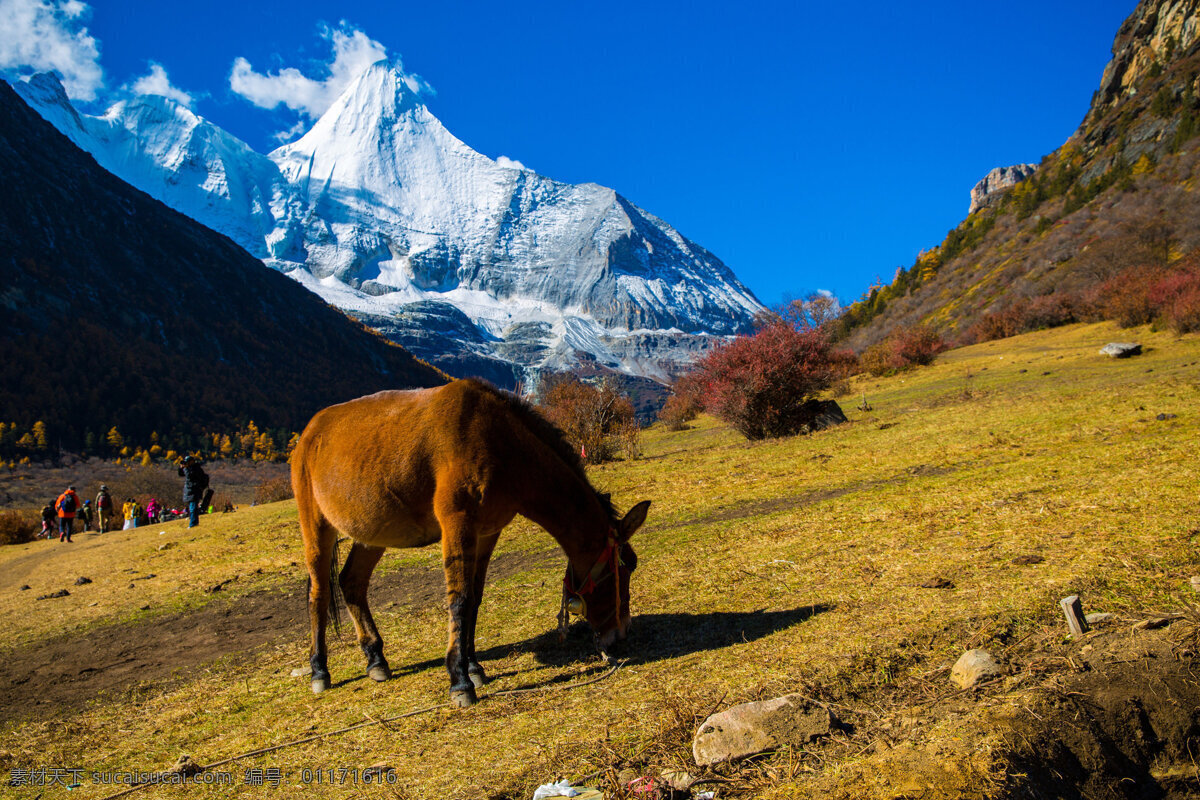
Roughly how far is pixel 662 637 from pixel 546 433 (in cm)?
210

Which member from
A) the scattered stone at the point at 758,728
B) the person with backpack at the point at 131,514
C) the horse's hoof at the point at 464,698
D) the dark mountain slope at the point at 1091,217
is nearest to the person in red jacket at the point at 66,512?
the person with backpack at the point at 131,514

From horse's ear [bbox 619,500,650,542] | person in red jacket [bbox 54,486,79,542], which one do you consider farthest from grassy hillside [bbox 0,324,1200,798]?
person in red jacket [bbox 54,486,79,542]

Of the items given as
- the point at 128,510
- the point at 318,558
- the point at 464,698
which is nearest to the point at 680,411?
the point at 128,510

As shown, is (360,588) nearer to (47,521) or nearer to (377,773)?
(377,773)

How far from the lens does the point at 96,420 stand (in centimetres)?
7175

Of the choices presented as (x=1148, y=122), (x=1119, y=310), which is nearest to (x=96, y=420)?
(x=1119, y=310)

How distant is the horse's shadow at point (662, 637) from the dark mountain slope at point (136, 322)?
79543 millimetres

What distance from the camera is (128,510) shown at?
26.2 metres

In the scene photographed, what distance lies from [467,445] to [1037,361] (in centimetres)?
2896

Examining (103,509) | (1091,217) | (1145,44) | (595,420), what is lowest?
(103,509)

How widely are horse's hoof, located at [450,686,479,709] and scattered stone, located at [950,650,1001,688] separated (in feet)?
10.8

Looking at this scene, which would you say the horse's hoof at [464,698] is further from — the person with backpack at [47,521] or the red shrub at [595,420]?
the person with backpack at [47,521]

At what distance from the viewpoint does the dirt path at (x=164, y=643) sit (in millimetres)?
6949

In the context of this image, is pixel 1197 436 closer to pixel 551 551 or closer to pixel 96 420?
pixel 551 551
